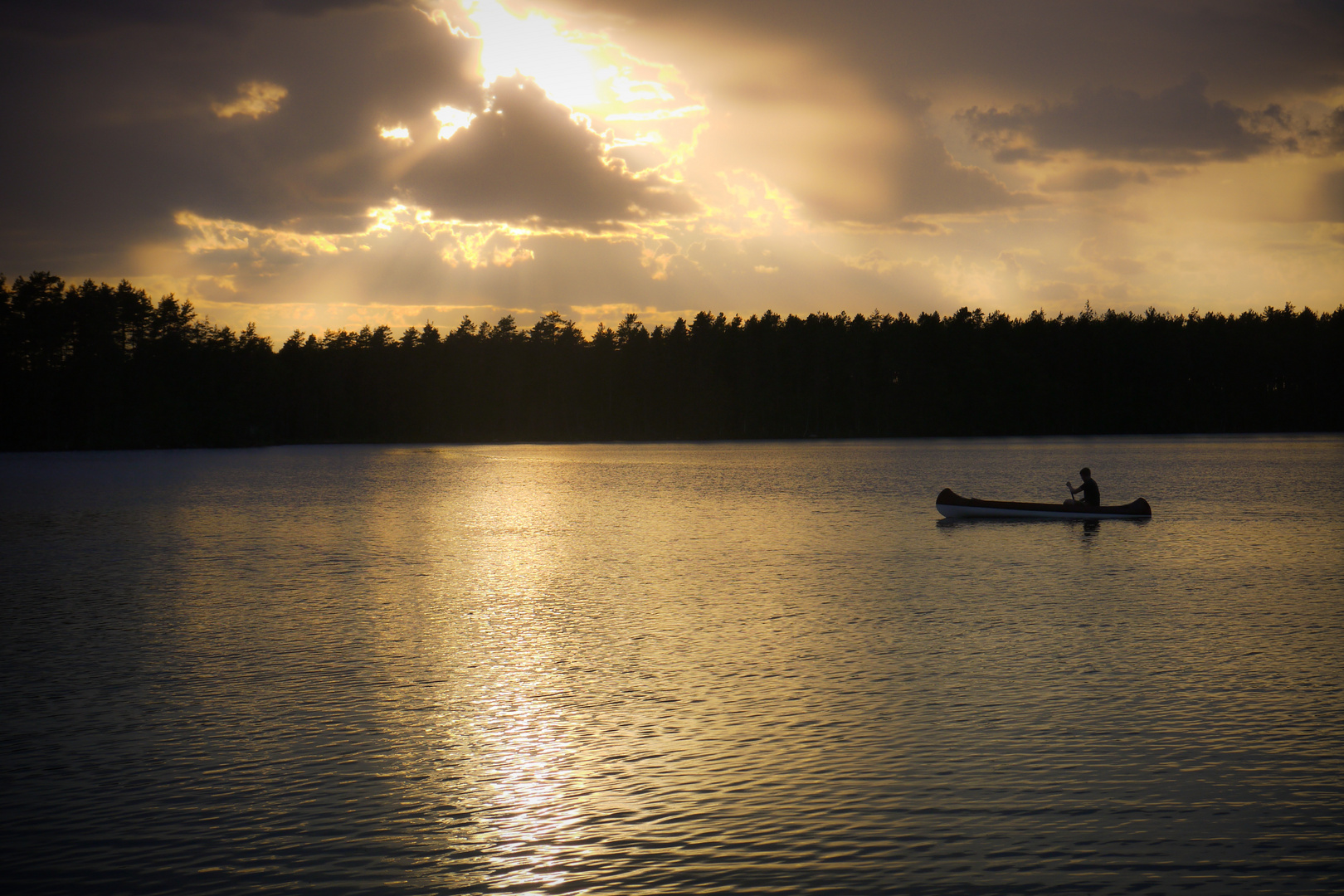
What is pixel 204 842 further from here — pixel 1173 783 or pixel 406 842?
pixel 1173 783

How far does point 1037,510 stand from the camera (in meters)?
40.3

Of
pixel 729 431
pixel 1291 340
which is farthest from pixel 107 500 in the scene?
pixel 1291 340

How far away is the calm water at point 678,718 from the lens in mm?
8812

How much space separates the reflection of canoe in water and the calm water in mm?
6969

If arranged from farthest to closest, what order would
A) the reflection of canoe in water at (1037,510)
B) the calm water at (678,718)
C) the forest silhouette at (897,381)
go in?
the forest silhouette at (897,381) → the reflection of canoe in water at (1037,510) → the calm water at (678,718)

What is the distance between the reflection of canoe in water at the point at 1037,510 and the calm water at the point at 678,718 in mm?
6969

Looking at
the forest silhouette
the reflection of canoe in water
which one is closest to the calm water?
the reflection of canoe in water

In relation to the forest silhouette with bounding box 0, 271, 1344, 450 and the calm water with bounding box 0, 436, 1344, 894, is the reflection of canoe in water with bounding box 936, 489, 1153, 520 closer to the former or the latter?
the calm water with bounding box 0, 436, 1344, 894

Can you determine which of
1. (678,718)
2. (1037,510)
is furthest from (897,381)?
(678,718)

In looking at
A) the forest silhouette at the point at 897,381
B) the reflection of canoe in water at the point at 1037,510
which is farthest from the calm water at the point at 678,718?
the forest silhouette at the point at 897,381

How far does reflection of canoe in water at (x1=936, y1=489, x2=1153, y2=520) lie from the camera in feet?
131

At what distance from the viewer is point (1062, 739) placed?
1202cm

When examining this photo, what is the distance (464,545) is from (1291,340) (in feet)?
582

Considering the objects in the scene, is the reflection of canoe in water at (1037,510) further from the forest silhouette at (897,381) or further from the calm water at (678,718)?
the forest silhouette at (897,381)
